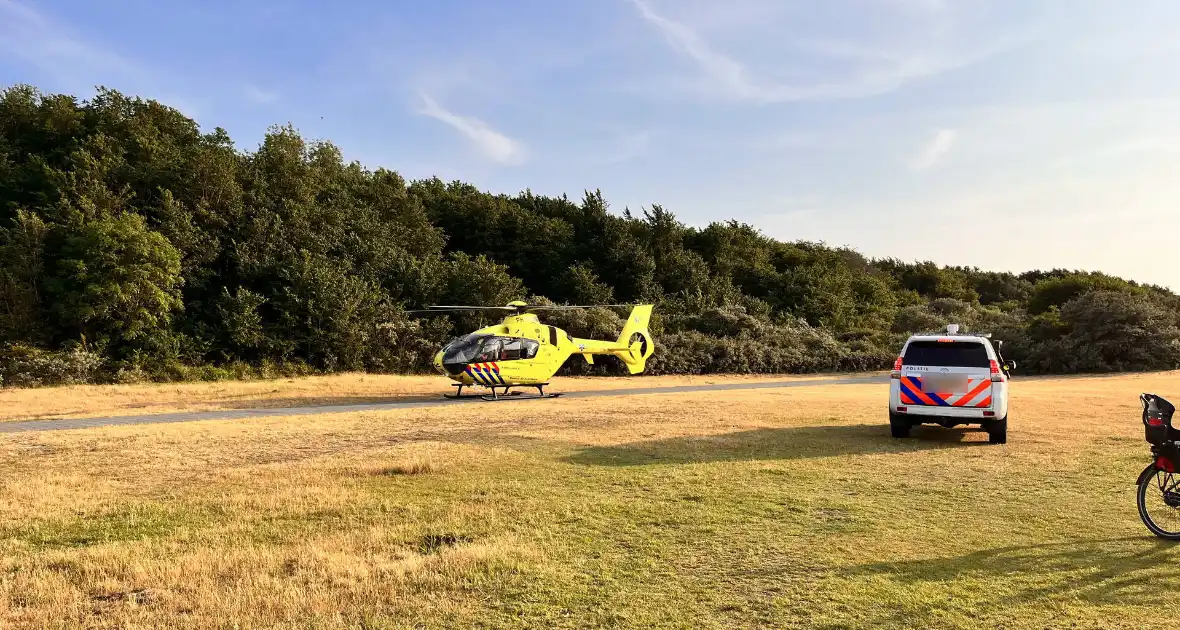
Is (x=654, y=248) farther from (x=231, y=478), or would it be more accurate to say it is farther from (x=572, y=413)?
(x=231, y=478)

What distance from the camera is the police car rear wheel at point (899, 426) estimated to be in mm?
11515

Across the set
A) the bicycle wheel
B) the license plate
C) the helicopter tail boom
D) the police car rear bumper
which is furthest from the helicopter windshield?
the bicycle wheel

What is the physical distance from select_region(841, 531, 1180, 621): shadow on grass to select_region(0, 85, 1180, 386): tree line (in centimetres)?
2662

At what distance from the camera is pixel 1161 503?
19.3ft

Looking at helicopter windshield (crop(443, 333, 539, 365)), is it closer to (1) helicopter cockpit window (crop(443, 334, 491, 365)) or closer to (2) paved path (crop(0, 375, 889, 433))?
(1) helicopter cockpit window (crop(443, 334, 491, 365))

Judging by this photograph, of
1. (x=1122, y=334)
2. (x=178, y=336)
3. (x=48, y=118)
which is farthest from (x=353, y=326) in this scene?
(x=1122, y=334)

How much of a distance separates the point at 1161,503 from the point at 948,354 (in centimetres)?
549

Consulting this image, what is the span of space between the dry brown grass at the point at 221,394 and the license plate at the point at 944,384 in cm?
1449

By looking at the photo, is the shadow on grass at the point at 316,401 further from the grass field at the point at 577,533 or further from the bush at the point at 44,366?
the bush at the point at 44,366

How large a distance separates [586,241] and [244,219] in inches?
910

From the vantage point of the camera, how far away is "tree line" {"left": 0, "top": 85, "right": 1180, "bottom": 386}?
2469cm

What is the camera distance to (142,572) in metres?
4.72

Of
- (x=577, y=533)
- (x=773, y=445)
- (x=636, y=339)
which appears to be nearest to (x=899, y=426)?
(x=773, y=445)

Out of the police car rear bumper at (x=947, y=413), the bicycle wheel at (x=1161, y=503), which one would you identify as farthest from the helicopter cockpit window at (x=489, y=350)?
the bicycle wheel at (x=1161, y=503)
